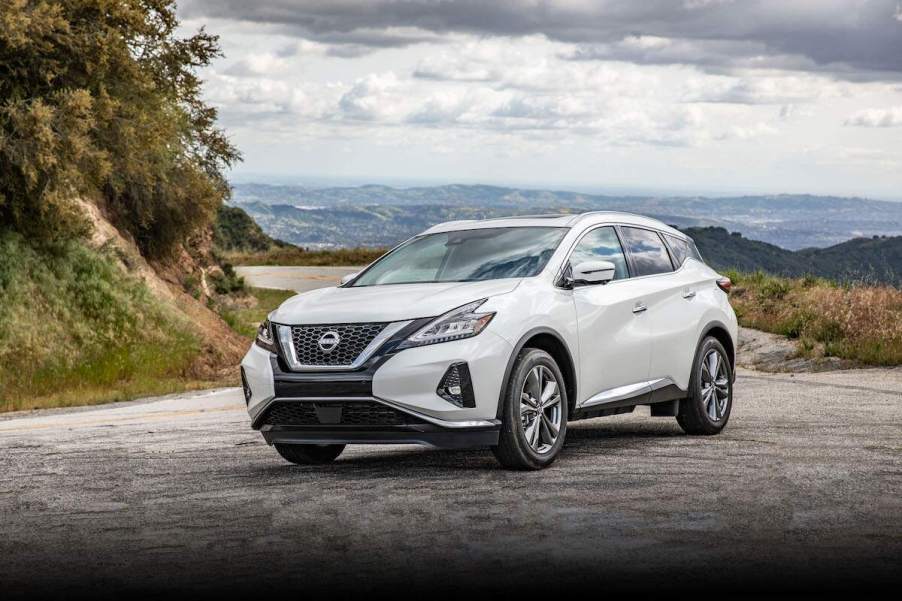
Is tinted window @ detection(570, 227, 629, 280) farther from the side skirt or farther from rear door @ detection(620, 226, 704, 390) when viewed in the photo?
the side skirt

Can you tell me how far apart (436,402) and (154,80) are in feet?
77.9

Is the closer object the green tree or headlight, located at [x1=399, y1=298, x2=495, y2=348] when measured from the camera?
headlight, located at [x1=399, y1=298, x2=495, y2=348]

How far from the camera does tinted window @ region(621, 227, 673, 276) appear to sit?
11.0 m

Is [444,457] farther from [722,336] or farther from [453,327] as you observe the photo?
[722,336]

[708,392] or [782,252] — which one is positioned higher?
[708,392]

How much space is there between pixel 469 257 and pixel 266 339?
172 cm

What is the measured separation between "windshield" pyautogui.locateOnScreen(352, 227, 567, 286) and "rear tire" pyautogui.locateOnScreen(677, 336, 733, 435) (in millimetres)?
2050

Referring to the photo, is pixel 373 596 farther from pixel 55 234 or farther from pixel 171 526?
pixel 55 234

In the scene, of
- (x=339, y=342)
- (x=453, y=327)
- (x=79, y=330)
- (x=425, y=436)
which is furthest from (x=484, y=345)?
(x=79, y=330)

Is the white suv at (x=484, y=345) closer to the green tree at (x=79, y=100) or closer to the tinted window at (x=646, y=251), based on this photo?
the tinted window at (x=646, y=251)

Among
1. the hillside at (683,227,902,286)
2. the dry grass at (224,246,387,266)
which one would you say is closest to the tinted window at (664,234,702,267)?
the dry grass at (224,246,387,266)

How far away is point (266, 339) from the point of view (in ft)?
30.5

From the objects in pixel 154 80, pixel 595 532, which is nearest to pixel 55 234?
pixel 154 80

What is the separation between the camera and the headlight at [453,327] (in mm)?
8633
